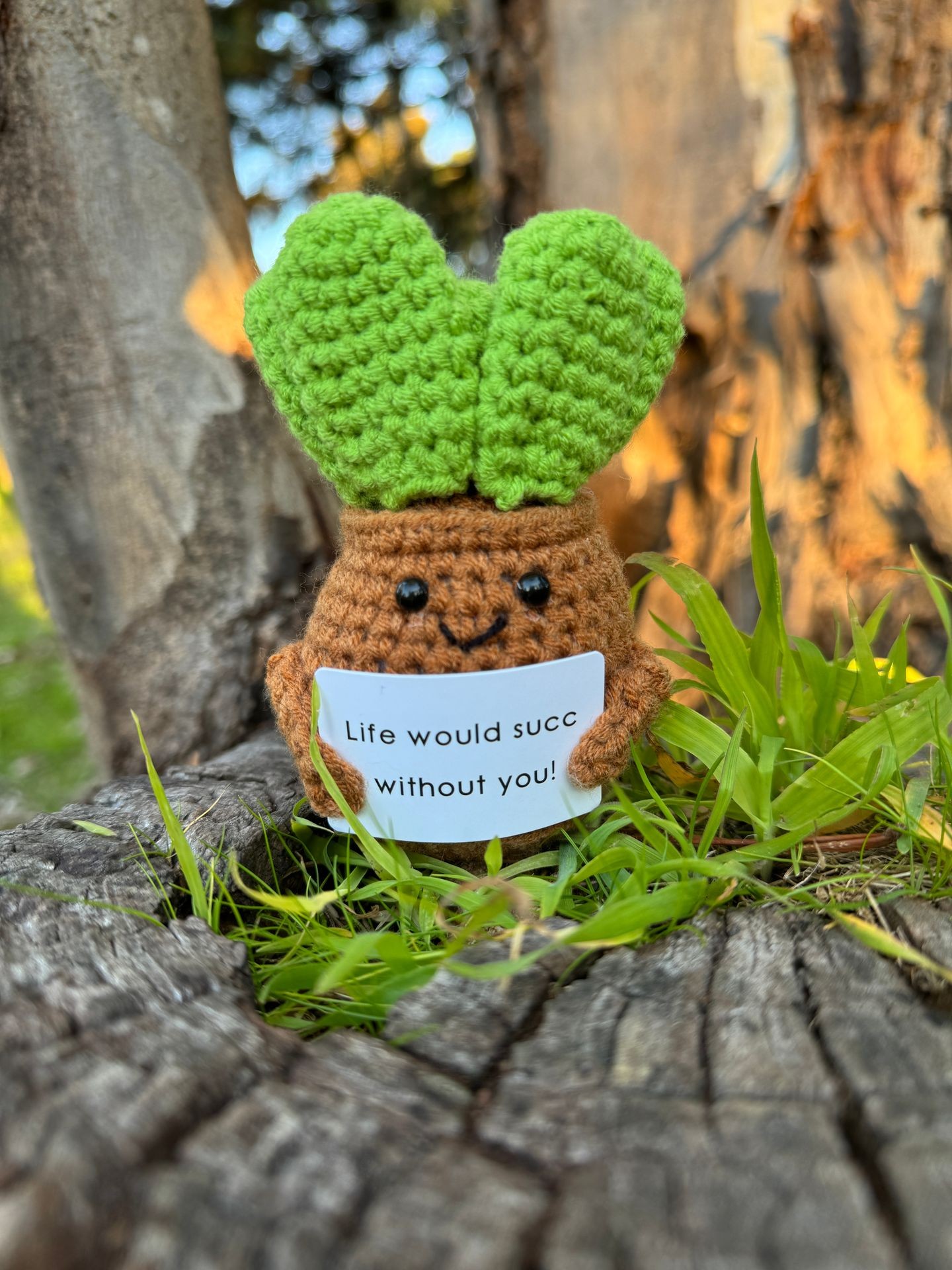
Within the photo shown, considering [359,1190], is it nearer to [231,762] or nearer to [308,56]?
[231,762]

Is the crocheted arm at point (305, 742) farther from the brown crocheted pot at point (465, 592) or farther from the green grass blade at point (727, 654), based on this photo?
the green grass blade at point (727, 654)

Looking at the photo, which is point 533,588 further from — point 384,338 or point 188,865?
point 188,865

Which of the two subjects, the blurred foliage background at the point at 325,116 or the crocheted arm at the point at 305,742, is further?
the blurred foliage background at the point at 325,116

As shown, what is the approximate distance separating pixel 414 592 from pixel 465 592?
40 millimetres

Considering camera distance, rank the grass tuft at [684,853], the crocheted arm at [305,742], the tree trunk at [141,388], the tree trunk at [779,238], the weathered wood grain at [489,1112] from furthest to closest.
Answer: the tree trunk at [779,238]
the tree trunk at [141,388]
the crocheted arm at [305,742]
the grass tuft at [684,853]
the weathered wood grain at [489,1112]

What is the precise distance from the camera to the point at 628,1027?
0.54m

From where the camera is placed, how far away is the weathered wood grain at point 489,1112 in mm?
388

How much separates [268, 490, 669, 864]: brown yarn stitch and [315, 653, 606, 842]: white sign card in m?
0.02

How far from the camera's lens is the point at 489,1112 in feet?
1.55

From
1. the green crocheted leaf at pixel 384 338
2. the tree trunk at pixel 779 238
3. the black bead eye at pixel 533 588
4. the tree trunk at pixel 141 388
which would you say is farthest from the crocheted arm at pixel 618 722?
the tree trunk at pixel 779 238

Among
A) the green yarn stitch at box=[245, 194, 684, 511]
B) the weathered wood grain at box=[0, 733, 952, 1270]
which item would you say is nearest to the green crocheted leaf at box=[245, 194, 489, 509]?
the green yarn stitch at box=[245, 194, 684, 511]

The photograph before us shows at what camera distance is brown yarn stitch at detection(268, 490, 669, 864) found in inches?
27.0

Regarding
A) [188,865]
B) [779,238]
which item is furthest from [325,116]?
[188,865]

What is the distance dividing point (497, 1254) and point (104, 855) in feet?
1.55
